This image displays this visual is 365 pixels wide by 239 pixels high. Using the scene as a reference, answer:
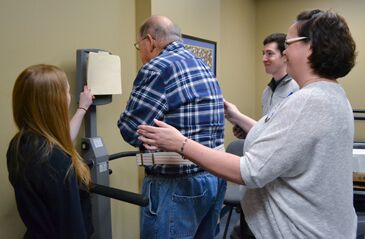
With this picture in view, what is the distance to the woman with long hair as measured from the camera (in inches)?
45.8

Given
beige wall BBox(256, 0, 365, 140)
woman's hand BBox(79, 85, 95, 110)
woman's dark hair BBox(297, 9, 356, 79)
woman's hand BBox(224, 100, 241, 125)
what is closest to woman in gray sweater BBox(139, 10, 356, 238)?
woman's dark hair BBox(297, 9, 356, 79)

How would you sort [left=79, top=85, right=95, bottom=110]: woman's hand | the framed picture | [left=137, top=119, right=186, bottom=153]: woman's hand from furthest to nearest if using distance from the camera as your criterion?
the framed picture, [left=79, top=85, right=95, bottom=110]: woman's hand, [left=137, top=119, right=186, bottom=153]: woman's hand

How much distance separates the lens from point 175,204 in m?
1.42

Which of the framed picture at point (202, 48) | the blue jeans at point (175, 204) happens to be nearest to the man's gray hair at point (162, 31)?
the blue jeans at point (175, 204)

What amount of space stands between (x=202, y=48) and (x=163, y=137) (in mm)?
2302

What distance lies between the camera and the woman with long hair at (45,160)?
116 centimetres

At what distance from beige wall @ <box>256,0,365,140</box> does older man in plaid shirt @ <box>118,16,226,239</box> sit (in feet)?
11.9

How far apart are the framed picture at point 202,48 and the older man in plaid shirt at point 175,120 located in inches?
57.1

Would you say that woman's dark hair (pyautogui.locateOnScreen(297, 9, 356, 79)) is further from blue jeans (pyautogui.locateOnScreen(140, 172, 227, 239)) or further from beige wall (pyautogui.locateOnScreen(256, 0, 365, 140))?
beige wall (pyautogui.locateOnScreen(256, 0, 365, 140))

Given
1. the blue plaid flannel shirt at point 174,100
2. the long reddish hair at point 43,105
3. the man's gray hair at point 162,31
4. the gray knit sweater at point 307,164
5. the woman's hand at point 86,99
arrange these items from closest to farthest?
the gray knit sweater at point 307,164 < the long reddish hair at point 43,105 < the blue plaid flannel shirt at point 174,100 < the man's gray hair at point 162,31 < the woman's hand at point 86,99

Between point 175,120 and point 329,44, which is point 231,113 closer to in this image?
point 175,120

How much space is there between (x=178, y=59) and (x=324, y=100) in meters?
0.67

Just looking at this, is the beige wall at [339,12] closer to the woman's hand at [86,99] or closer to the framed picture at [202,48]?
the framed picture at [202,48]

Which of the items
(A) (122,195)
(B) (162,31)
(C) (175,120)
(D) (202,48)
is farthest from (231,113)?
(D) (202,48)
